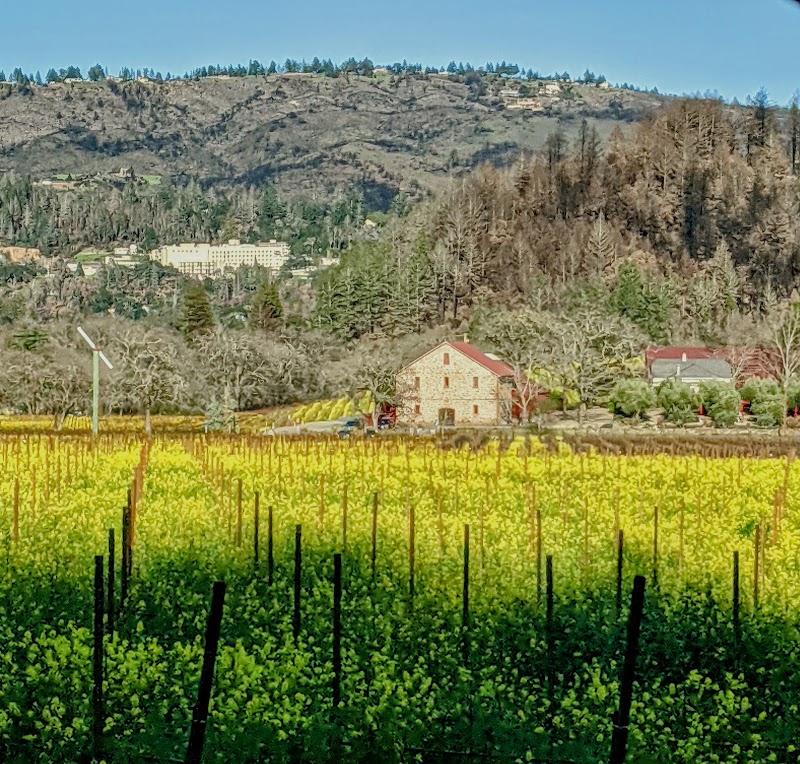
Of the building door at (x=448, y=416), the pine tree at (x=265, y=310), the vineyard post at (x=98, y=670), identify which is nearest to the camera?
the vineyard post at (x=98, y=670)

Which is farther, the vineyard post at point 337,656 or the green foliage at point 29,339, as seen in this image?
the green foliage at point 29,339

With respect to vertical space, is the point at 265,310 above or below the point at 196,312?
above

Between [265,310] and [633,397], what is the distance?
43835 millimetres

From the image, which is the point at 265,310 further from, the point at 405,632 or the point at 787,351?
the point at 405,632

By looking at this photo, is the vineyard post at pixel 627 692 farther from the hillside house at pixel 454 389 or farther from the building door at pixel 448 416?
the hillside house at pixel 454 389

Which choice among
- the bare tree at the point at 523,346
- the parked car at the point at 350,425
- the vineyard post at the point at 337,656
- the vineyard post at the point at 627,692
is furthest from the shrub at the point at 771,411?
the vineyard post at the point at 627,692

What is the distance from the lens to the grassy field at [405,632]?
34.1 feet

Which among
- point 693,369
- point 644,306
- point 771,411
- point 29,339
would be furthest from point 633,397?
point 29,339

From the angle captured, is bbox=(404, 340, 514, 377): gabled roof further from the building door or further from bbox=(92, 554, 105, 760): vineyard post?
bbox=(92, 554, 105, 760): vineyard post

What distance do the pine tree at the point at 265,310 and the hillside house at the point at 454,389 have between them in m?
33.2

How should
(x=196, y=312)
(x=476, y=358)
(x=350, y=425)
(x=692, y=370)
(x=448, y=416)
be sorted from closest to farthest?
(x=350, y=425) → (x=448, y=416) → (x=476, y=358) → (x=692, y=370) → (x=196, y=312)

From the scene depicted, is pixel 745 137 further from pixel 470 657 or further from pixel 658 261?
pixel 470 657

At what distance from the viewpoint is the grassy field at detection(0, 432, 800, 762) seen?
34.1ft

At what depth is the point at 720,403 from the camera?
5416 cm
